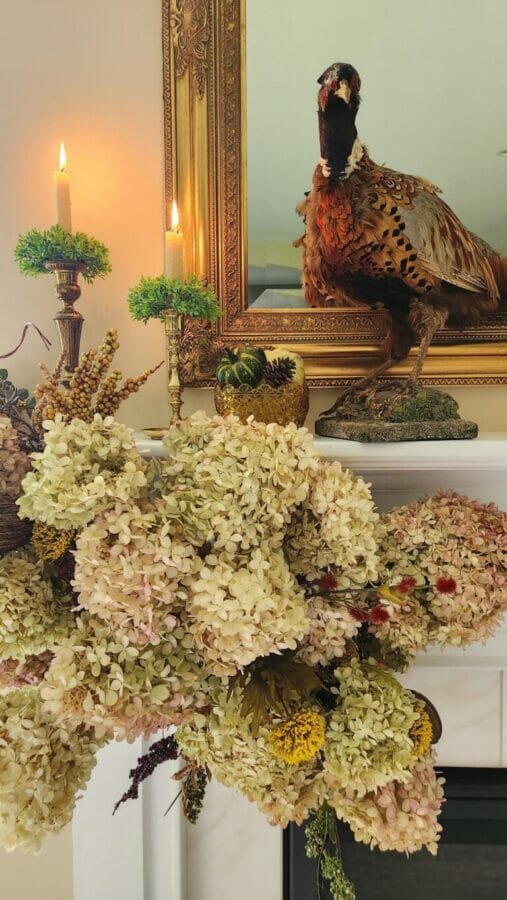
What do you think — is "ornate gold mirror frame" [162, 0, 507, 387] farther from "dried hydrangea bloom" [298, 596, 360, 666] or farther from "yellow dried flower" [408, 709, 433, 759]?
"yellow dried flower" [408, 709, 433, 759]

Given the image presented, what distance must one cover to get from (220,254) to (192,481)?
46cm

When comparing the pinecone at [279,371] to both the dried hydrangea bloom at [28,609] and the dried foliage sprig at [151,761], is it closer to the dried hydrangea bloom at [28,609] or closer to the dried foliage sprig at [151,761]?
the dried hydrangea bloom at [28,609]

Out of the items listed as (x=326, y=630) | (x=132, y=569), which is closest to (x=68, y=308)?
(x=132, y=569)

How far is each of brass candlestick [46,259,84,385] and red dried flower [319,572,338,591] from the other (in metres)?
0.44

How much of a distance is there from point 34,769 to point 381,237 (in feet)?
2.58

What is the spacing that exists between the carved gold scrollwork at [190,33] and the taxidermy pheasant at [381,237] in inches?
10.4

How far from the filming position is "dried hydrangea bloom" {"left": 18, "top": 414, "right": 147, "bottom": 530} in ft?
1.69

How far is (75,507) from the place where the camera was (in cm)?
52

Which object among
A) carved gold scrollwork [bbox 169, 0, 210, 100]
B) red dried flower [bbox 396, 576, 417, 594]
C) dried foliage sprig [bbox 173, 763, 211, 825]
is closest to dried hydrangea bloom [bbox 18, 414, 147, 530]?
red dried flower [bbox 396, 576, 417, 594]

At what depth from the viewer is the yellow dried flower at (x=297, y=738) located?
578 mm

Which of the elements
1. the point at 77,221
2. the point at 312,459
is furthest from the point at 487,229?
the point at 77,221

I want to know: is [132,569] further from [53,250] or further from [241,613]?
[53,250]

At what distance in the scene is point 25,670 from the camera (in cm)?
65

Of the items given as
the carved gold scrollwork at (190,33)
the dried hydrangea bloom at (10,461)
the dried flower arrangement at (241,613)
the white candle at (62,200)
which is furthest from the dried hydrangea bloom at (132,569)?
the carved gold scrollwork at (190,33)
